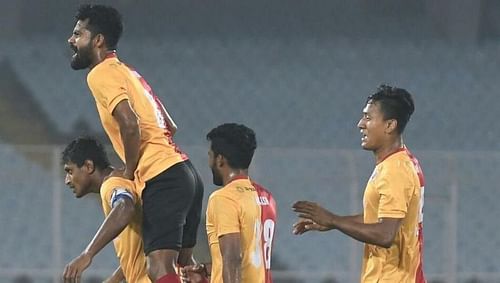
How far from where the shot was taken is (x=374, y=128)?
3.91 meters

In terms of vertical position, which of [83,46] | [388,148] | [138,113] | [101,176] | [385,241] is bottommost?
[385,241]

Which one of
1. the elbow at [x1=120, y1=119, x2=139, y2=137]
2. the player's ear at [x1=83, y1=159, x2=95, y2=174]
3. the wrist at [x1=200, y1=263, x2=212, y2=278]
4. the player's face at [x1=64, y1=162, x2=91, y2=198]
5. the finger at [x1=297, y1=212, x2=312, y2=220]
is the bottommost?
the wrist at [x1=200, y1=263, x2=212, y2=278]

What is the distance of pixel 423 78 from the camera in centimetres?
1002

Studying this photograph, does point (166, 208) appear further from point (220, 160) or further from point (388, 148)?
point (388, 148)

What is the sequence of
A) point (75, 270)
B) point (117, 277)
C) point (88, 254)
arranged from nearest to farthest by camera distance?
point (75, 270), point (88, 254), point (117, 277)

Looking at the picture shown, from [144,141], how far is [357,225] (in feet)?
2.92

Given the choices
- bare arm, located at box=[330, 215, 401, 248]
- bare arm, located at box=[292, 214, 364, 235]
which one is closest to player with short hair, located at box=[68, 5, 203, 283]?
bare arm, located at box=[292, 214, 364, 235]

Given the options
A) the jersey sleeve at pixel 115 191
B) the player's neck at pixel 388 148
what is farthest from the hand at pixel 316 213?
the jersey sleeve at pixel 115 191

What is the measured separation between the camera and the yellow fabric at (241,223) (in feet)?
13.6

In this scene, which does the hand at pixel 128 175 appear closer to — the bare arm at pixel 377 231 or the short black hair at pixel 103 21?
the short black hair at pixel 103 21

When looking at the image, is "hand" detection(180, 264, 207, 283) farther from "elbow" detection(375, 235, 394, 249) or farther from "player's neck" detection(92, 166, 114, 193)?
"elbow" detection(375, 235, 394, 249)

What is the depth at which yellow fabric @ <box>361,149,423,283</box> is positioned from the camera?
377 centimetres

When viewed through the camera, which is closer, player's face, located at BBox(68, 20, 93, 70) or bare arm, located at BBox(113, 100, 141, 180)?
bare arm, located at BBox(113, 100, 141, 180)

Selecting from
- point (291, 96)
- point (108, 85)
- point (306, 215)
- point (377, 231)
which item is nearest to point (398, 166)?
point (377, 231)
